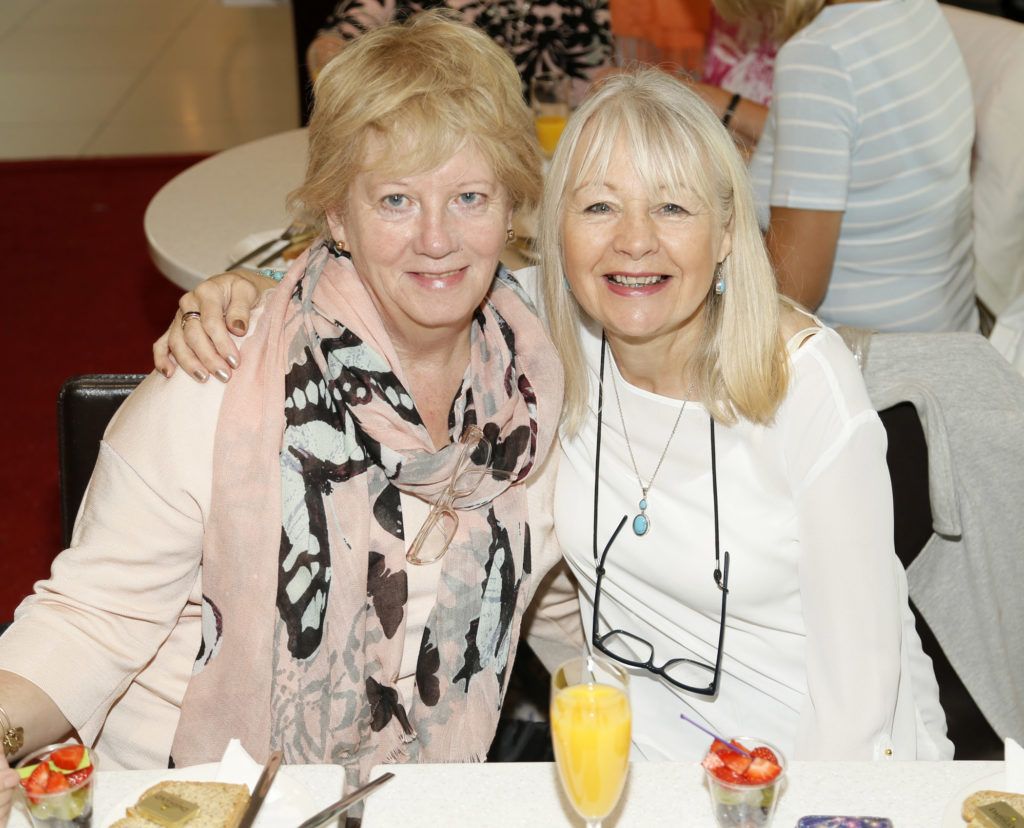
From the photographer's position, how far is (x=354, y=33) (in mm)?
3449

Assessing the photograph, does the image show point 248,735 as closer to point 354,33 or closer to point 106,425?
point 106,425

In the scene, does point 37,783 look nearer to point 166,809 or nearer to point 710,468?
point 166,809

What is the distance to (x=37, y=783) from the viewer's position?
115cm

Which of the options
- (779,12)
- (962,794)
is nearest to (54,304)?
(779,12)

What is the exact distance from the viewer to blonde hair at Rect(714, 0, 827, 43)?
246 cm

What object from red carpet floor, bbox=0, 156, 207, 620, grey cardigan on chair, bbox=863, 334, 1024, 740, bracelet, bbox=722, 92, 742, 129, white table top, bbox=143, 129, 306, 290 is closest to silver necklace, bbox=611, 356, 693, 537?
grey cardigan on chair, bbox=863, 334, 1024, 740

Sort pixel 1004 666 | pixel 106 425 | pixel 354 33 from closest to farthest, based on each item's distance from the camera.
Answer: pixel 106 425
pixel 1004 666
pixel 354 33

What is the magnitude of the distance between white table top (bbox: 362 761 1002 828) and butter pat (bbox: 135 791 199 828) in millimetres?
177

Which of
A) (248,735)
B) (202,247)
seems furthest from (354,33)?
(248,735)

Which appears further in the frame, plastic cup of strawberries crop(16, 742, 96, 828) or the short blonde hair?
the short blonde hair

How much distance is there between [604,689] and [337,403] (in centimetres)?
70

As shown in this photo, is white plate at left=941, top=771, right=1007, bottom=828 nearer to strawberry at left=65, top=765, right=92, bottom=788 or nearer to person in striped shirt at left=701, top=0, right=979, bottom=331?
strawberry at left=65, top=765, right=92, bottom=788

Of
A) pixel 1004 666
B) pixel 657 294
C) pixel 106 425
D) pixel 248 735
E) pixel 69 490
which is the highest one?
pixel 657 294

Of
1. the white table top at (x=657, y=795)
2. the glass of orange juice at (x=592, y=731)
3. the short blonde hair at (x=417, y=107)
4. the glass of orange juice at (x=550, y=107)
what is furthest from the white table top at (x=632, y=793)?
the glass of orange juice at (x=550, y=107)
